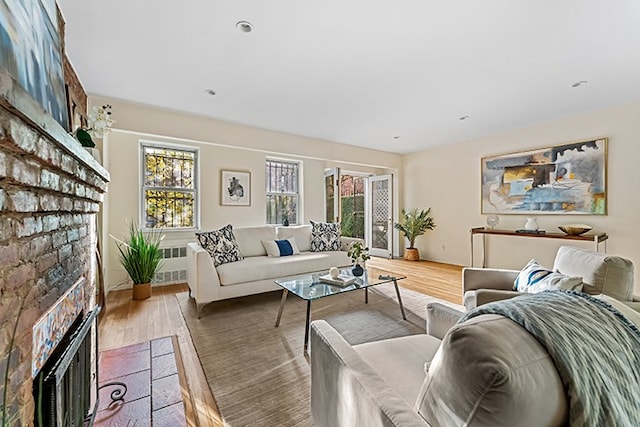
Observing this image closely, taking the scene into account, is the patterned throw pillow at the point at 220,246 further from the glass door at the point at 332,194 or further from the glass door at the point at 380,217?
the glass door at the point at 380,217

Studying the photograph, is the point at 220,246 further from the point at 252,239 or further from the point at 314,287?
the point at 314,287

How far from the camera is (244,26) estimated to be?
78.2 inches

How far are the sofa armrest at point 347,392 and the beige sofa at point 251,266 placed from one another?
191 centimetres

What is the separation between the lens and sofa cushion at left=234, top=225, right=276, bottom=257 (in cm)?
370

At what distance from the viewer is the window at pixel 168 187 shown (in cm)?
392

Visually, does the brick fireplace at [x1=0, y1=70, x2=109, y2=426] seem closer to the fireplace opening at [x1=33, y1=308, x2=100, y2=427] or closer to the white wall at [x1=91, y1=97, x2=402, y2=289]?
the fireplace opening at [x1=33, y1=308, x2=100, y2=427]

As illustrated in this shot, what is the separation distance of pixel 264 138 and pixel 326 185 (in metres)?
1.67

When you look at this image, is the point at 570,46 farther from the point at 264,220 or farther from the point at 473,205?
the point at 264,220

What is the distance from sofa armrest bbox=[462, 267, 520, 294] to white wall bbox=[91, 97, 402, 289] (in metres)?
3.41

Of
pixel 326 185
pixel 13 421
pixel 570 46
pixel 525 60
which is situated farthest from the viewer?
pixel 326 185

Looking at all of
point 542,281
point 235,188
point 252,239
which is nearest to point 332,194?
point 235,188

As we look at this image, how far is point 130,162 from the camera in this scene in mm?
3713

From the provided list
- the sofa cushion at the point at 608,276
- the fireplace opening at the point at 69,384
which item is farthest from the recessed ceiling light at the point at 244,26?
the sofa cushion at the point at 608,276

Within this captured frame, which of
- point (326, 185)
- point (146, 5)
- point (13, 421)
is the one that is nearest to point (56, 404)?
point (13, 421)
